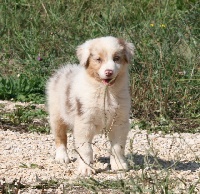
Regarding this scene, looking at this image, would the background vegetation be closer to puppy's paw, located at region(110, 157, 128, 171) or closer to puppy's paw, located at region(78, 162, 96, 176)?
puppy's paw, located at region(110, 157, 128, 171)

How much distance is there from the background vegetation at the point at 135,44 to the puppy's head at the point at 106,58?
1419mm

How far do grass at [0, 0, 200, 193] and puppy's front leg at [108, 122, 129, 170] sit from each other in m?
0.95

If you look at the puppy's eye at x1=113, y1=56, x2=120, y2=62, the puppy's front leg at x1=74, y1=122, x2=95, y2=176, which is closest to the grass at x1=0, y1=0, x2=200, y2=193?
the puppy's front leg at x1=74, y1=122, x2=95, y2=176

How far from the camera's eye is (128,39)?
10125 mm

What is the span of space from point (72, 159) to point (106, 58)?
1.39 meters

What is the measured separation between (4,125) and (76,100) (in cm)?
219

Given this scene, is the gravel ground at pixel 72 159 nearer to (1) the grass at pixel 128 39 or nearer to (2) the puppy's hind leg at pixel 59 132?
(2) the puppy's hind leg at pixel 59 132

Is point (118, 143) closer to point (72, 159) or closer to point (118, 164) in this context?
point (118, 164)

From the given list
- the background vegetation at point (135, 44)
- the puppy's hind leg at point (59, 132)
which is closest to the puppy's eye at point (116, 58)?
the puppy's hind leg at point (59, 132)

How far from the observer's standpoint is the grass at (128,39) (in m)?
9.06

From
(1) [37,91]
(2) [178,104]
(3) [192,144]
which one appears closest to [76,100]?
(3) [192,144]

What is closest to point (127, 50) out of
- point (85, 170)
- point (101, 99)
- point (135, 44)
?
point (101, 99)

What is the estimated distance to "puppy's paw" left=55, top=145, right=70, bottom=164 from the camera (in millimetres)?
7363

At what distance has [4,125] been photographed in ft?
29.0
